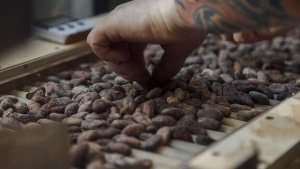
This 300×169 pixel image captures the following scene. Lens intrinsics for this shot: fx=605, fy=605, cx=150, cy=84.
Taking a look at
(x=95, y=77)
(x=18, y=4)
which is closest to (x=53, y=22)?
(x=95, y=77)

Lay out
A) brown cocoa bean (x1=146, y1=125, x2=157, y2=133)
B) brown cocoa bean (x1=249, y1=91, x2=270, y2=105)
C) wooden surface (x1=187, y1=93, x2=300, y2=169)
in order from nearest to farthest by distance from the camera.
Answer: wooden surface (x1=187, y1=93, x2=300, y2=169), brown cocoa bean (x1=146, y1=125, x2=157, y2=133), brown cocoa bean (x1=249, y1=91, x2=270, y2=105)

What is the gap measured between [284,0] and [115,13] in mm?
406

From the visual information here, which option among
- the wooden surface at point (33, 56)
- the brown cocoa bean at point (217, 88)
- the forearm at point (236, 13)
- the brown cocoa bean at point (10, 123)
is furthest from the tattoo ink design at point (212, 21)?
the wooden surface at point (33, 56)

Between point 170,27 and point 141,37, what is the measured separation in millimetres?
89

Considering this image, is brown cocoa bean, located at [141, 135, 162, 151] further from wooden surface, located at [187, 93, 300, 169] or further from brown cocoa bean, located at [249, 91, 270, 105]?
brown cocoa bean, located at [249, 91, 270, 105]

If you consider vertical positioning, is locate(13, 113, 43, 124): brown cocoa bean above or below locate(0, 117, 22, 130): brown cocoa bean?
below

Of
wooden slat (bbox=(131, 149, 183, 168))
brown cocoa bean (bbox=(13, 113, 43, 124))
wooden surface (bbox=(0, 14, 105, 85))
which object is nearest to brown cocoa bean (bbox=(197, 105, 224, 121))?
wooden slat (bbox=(131, 149, 183, 168))

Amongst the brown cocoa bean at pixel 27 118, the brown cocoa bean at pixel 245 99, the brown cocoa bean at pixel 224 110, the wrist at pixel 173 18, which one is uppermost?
the wrist at pixel 173 18

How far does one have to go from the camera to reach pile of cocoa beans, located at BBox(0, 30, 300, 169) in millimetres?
1082

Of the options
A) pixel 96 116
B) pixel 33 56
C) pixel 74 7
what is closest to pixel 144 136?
pixel 96 116

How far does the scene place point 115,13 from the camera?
1283 millimetres

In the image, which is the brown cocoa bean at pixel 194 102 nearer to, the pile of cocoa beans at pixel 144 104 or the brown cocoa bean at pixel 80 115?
the pile of cocoa beans at pixel 144 104

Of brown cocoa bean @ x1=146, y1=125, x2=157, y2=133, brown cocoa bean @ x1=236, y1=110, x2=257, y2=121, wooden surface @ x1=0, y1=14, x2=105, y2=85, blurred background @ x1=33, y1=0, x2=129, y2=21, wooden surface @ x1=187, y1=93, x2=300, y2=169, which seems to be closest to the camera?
wooden surface @ x1=187, y1=93, x2=300, y2=169

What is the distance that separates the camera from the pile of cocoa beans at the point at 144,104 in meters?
1.08
